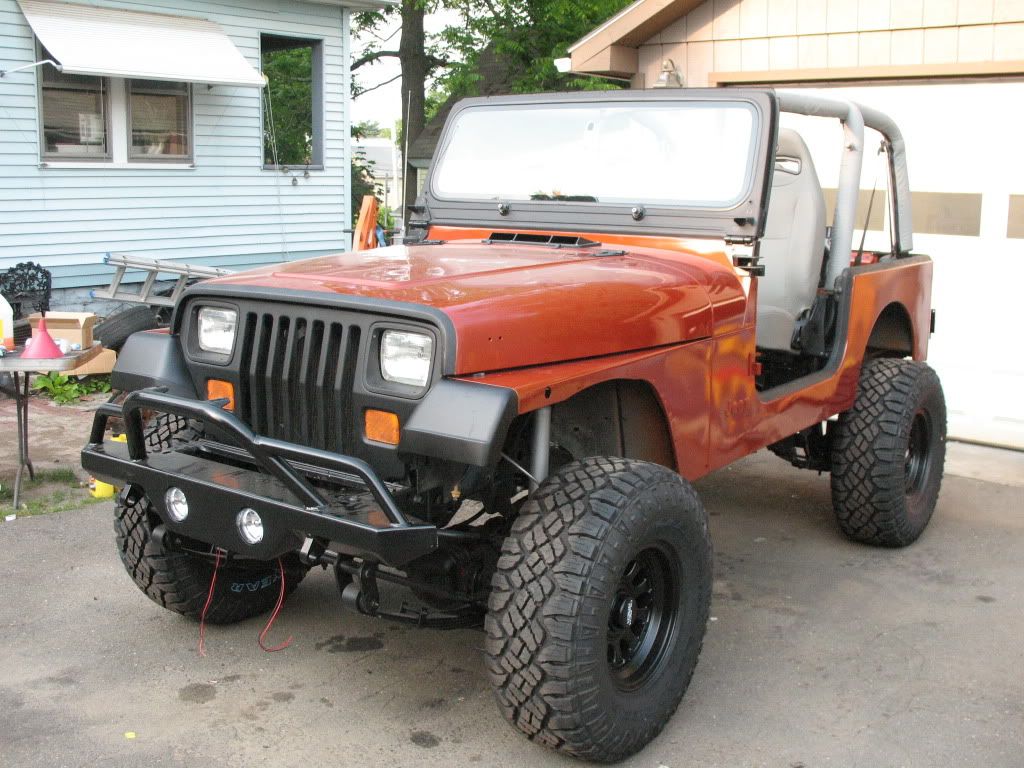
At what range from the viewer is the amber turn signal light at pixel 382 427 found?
3168 mm

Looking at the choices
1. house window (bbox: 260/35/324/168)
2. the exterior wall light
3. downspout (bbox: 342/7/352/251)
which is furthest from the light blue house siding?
the exterior wall light

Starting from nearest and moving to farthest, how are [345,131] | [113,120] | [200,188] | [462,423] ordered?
[462,423], [113,120], [200,188], [345,131]

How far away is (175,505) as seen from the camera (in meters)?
3.34

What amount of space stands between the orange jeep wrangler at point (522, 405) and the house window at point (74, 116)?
6.92 meters

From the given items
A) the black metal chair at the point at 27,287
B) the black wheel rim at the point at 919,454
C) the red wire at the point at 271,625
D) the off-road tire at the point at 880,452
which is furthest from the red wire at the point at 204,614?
the black metal chair at the point at 27,287

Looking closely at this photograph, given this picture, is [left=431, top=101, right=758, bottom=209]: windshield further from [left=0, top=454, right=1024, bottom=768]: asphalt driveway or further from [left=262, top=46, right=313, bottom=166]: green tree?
[left=262, top=46, right=313, bottom=166]: green tree

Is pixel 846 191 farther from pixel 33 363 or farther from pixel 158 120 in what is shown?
pixel 158 120

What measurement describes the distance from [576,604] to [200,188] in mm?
9638

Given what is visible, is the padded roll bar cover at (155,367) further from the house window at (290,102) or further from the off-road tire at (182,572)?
the house window at (290,102)

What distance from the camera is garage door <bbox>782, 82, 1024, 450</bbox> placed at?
732 centimetres

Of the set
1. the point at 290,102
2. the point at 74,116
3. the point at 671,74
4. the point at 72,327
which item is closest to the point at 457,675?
the point at 72,327

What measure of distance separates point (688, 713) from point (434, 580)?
0.95 metres

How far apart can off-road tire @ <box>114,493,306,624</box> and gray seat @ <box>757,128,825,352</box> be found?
2.29 m

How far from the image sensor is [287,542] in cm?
314
